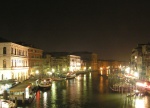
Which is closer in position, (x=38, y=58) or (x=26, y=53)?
(x=26, y=53)

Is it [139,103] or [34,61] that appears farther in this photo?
[34,61]

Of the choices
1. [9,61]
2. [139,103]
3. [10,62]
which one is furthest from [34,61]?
[139,103]

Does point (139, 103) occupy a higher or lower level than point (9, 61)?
lower

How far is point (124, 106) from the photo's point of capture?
32375mm

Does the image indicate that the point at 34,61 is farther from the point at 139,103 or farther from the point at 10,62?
the point at 139,103

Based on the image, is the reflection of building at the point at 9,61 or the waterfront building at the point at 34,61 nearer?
the reflection of building at the point at 9,61

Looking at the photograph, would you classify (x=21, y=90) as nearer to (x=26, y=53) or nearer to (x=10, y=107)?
(x=10, y=107)

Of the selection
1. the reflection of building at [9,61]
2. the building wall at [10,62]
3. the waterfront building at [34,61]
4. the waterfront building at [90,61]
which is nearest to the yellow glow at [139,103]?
the reflection of building at [9,61]

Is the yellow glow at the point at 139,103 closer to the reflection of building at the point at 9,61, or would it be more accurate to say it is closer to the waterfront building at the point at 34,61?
the reflection of building at the point at 9,61

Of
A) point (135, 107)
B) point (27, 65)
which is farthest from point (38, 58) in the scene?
point (135, 107)

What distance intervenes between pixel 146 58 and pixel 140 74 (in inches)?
191

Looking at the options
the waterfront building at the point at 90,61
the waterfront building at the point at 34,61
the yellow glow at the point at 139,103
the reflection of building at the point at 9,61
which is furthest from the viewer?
the waterfront building at the point at 90,61

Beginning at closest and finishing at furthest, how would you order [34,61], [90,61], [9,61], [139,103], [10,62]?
[139,103] → [9,61] → [10,62] → [34,61] → [90,61]

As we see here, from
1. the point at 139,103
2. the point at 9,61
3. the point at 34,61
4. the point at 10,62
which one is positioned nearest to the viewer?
the point at 139,103
